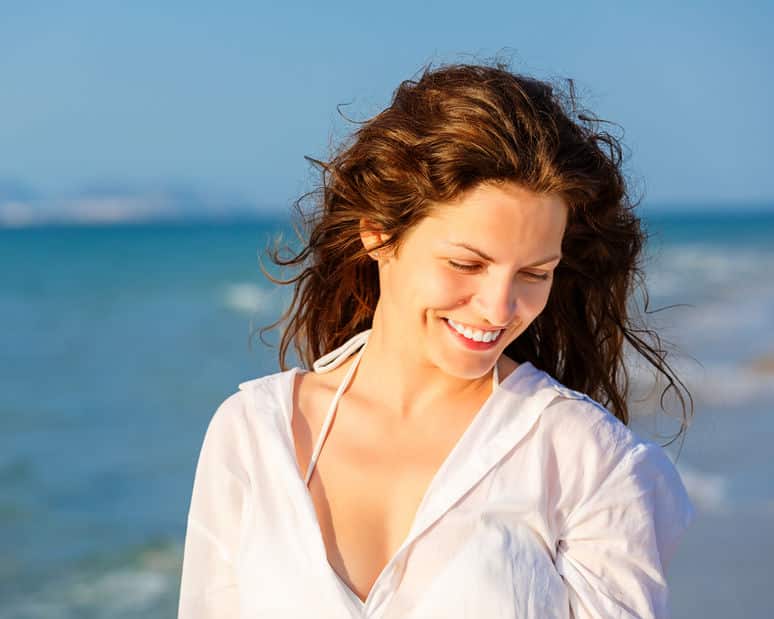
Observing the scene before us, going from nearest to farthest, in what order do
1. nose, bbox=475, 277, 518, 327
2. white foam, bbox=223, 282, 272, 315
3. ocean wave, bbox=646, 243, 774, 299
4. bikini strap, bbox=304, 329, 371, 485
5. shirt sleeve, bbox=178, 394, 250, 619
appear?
nose, bbox=475, 277, 518, 327 → shirt sleeve, bbox=178, 394, 250, 619 → bikini strap, bbox=304, 329, 371, 485 → ocean wave, bbox=646, 243, 774, 299 → white foam, bbox=223, 282, 272, 315

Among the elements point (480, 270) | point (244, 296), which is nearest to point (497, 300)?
point (480, 270)

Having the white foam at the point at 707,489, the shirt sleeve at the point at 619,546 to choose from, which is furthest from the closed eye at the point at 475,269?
the white foam at the point at 707,489

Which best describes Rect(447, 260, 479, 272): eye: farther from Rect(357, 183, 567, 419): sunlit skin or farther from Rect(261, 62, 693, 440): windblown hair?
Rect(261, 62, 693, 440): windblown hair

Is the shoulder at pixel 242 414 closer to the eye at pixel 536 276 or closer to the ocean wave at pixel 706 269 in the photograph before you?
the eye at pixel 536 276

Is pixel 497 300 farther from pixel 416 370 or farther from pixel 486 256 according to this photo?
pixel 416 370

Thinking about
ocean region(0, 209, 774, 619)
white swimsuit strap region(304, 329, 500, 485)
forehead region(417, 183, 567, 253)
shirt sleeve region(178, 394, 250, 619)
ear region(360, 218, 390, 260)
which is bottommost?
ocean region(0, 209, 774, 619)

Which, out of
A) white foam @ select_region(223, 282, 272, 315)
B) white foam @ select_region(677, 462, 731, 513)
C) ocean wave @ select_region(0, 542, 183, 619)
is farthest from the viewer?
white foam @ select_region(223, 282, 272, 315)

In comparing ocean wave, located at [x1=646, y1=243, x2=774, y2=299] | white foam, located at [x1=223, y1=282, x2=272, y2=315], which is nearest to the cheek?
ocean wave, located at [x1=646, y1=243, x2=774, y2=299]

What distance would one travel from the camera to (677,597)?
626 centimetres

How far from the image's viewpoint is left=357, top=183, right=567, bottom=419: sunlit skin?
2297 millimetres

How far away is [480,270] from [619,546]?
0.54m

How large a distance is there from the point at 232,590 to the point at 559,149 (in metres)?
1.05

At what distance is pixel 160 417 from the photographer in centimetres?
1231

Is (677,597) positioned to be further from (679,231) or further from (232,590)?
(679,231)
